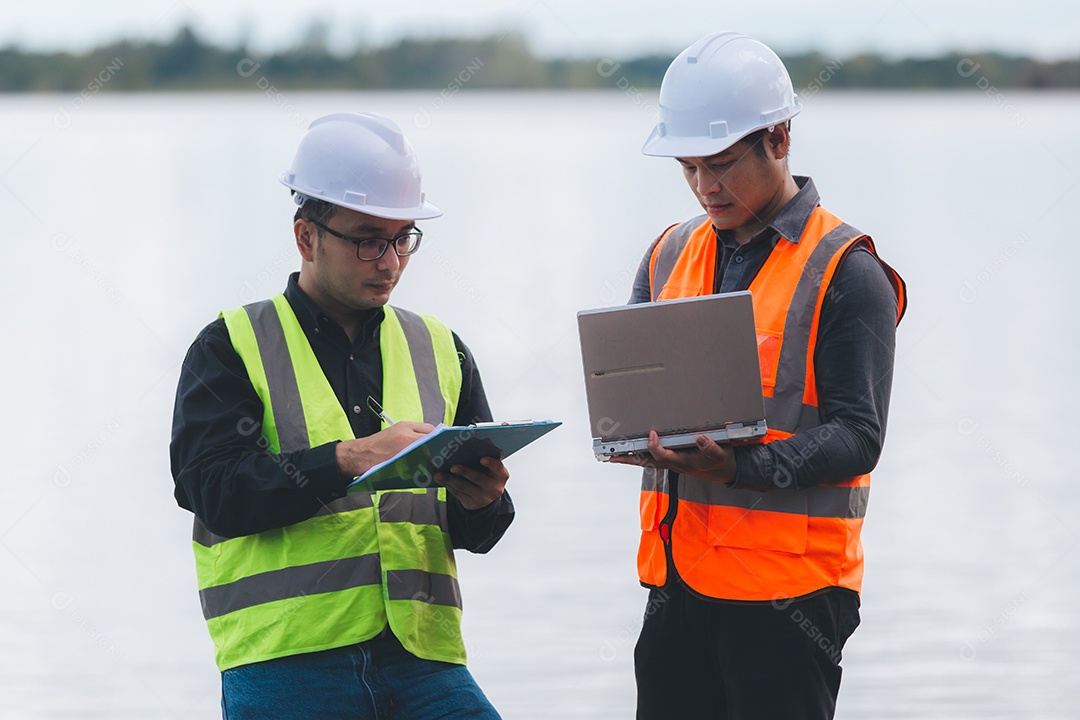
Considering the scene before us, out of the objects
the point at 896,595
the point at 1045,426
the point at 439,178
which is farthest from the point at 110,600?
the point at 439,178

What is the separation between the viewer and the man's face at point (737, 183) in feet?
9.56

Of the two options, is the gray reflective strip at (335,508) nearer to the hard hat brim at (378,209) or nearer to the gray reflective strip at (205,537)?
the gray reflective strip at (205,537)

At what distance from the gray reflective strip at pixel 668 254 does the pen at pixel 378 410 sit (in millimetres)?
682

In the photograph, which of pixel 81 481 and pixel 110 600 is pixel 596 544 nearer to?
pixel 110 600

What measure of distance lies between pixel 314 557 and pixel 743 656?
848 mm

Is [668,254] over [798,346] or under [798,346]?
over

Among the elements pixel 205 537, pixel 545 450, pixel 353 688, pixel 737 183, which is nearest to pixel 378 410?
pixel 205 537

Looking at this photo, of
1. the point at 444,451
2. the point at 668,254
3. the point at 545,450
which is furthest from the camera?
the point at 545,450

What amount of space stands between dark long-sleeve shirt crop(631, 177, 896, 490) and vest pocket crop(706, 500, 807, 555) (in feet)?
0.35

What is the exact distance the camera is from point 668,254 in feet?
10.4

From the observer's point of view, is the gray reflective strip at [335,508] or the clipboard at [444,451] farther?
the gray reflective strip at [335,508]

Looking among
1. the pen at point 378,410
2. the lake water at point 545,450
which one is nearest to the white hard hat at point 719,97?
the pen at point 378,410

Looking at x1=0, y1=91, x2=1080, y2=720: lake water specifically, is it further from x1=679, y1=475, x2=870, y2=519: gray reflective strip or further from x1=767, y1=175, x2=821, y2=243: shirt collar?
x1=767, y1=175, x2=821, y2=243: shirt collar

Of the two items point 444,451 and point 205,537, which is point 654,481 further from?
point 205,537
